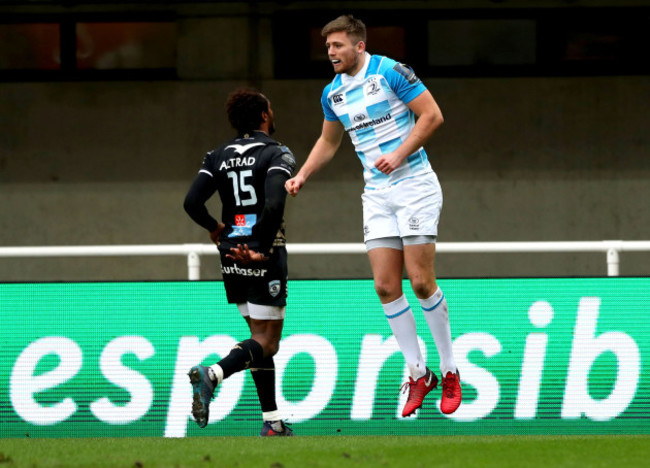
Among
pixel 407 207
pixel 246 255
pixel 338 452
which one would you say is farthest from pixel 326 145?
pixel 338 452

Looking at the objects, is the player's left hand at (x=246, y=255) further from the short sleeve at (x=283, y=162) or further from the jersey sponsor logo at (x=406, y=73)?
the jersey sponsor logo at (x=406, y=73)

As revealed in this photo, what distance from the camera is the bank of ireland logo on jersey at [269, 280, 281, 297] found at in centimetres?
653

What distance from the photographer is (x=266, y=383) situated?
6.81 m

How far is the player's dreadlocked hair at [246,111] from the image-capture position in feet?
21.8

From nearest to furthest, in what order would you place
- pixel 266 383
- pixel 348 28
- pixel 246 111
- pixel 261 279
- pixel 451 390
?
pixel 348 28 < pixel 451 390 < pixel 261 279 < pixel 246 111 < pixel 266 383

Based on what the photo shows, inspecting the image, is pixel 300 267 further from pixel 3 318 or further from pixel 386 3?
pixel 3 318

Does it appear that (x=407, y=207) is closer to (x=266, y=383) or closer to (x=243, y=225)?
(x=243, y=225)

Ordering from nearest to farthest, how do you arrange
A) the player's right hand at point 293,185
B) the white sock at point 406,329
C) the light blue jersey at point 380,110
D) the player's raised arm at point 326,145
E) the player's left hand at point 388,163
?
1. the player's left hand at point 388,163
2. the player's right hand at point 293,185
3. the light blue jersey at point 380,110
4. the white sock at point 406,329
5. the player's raised arm at point 326,145

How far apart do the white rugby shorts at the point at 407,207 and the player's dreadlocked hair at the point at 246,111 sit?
839mm

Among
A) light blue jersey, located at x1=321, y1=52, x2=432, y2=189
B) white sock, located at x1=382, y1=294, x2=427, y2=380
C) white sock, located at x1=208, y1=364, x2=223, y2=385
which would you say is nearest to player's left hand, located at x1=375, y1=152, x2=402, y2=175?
light blue jersey, located at x1=321, y1=52, x2=432, y2=189

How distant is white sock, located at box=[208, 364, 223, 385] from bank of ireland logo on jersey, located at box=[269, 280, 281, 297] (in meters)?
0.57

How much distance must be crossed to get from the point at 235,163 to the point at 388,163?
1.00 metres

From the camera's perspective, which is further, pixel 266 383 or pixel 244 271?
pixel 266 383

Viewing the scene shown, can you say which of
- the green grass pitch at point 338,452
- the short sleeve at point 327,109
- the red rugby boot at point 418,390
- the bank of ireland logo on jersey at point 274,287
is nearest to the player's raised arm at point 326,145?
the short sleeve at point 327,109
